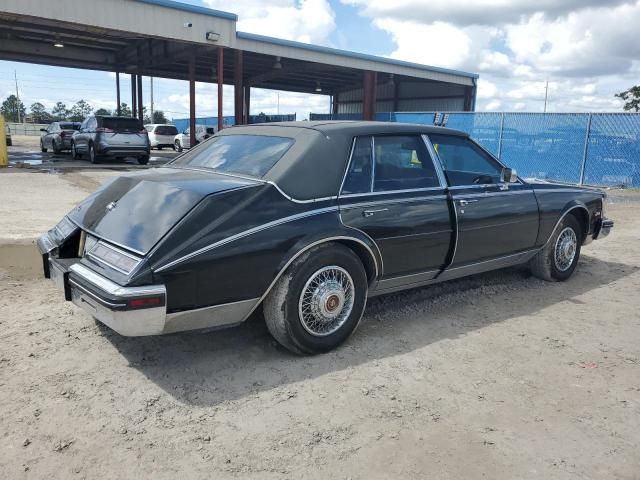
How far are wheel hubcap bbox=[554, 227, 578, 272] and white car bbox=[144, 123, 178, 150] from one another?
2877 centimetres

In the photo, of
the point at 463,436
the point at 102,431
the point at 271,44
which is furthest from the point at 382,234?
the point at 271,44

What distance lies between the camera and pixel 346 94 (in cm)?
4016

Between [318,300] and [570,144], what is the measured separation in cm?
1448

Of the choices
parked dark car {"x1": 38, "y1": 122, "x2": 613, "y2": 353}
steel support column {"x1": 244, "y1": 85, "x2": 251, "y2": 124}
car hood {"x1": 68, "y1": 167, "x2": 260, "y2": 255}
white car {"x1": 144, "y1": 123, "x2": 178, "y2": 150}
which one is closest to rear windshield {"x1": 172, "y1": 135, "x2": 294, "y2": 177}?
parked dark car {"x1": 38, "y1": 122, "x2": 613, "y2": 353}

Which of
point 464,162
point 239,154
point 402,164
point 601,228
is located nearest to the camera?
point 239,154

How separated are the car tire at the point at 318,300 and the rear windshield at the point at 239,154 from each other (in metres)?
0.74

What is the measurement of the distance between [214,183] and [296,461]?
1.79 meters

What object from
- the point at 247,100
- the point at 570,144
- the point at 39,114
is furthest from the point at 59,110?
the point at 570,144

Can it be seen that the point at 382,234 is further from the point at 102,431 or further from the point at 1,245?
the point at 1,245

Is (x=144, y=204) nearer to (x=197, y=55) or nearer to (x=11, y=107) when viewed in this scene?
(x=197, y=55)

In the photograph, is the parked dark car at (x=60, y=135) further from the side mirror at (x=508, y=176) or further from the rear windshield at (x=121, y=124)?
the side mirror at (x=508, y=176)

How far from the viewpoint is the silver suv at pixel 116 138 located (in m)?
17.2

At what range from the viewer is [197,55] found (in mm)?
23500

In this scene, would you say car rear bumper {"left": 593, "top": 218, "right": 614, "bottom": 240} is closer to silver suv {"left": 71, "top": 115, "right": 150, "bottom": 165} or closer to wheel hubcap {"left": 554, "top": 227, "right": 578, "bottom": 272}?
wheel hubcap {"left": 554, "top": 227, "right": 578, "bottom": 272}
